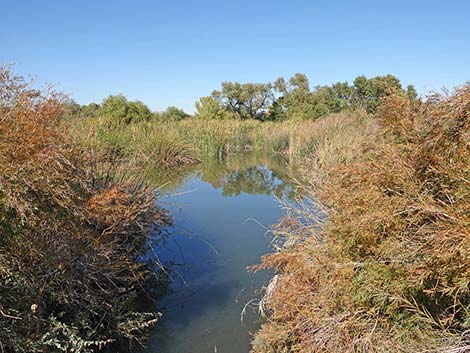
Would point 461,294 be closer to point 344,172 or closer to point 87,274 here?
point 344,172

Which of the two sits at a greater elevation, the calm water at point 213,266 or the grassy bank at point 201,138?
the grassy bank at point 201,138

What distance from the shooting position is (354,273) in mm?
2186

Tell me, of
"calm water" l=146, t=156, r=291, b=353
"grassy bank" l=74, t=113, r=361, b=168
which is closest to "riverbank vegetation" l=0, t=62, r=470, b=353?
"calm water" l=146, t=156, r=291, b=353

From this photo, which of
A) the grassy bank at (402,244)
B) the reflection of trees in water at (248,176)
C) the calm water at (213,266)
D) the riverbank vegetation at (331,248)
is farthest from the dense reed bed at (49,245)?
the reflection of trees in water at (248,176)

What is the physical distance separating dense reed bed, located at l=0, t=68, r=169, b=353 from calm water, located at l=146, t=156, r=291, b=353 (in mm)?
387

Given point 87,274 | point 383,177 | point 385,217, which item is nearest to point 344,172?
point 383,177

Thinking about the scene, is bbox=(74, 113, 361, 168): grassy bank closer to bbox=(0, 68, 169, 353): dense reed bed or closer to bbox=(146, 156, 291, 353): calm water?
bbox=(146, 156, 291, 353): calm water

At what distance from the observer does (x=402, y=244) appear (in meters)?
1.92

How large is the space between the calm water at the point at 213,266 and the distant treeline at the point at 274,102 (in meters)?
14.0

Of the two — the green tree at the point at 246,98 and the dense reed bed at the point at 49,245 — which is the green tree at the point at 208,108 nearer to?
the green tree at the point at 246,98

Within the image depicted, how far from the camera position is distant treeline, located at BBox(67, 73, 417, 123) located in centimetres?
2283

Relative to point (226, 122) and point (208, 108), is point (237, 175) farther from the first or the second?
point (208, 108)

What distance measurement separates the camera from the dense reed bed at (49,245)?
6.88ft

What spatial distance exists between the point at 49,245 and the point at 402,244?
218 centimetres
